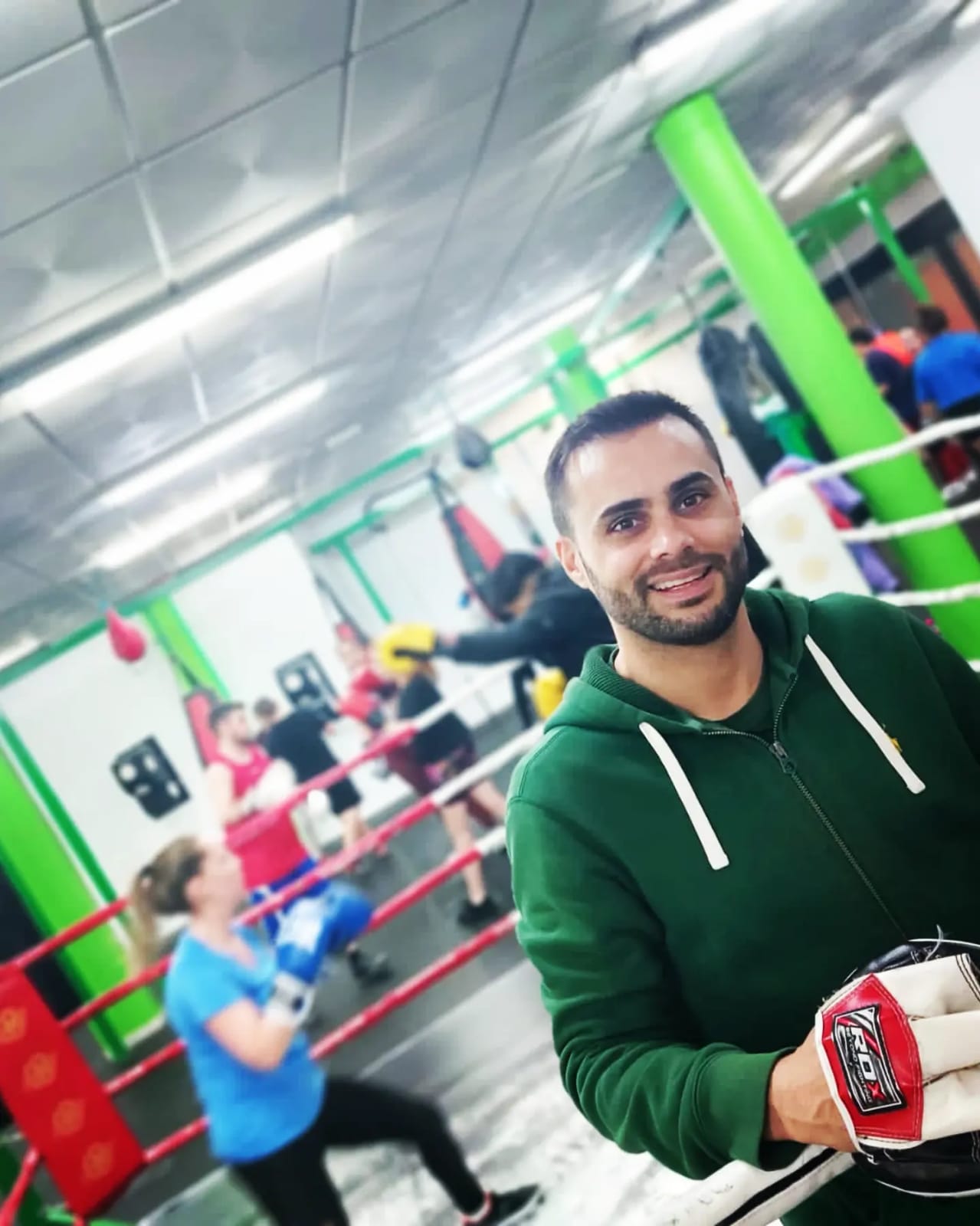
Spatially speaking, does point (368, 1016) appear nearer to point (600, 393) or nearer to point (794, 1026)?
point (794, 1026)

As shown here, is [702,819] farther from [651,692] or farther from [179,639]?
[179,639]

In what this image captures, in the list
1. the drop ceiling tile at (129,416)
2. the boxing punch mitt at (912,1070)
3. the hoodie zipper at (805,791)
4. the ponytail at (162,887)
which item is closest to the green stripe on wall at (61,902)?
the drop ceiling tile at (129,416)

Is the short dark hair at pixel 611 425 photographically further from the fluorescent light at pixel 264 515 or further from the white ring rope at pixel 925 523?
the fluorescent light at pixel 264 515

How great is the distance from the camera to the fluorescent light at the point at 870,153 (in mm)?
6680

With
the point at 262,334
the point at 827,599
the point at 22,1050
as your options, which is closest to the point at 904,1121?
the point at 827,599

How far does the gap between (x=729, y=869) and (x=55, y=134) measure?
81.1 inches

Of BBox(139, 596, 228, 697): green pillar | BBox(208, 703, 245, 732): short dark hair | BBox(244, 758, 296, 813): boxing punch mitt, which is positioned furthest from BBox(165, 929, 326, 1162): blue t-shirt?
BBox(139, 596, 228, 697): green pillar

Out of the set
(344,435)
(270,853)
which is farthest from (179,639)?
(270,853)

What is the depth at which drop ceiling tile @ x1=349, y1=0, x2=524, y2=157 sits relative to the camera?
227 centimetres

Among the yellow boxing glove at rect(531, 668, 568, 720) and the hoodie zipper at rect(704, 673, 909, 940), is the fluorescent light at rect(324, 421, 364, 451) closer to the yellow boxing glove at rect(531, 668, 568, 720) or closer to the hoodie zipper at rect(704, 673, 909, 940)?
the yellow boxing glove at rect(531, 668, 568, 720)

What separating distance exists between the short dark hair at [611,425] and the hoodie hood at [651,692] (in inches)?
7.3

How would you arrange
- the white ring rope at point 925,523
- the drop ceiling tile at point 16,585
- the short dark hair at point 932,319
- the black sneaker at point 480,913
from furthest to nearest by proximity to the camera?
1. the short dark hair at point 932,319
2. the drop ceiling tile at point 16,585
3. the black sneaker at point 480,913
4. the white ring rope at point 925,523

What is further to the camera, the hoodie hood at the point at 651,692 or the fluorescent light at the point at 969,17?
the fluorescent light at the point at 969,17

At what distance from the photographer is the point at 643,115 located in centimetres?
378
